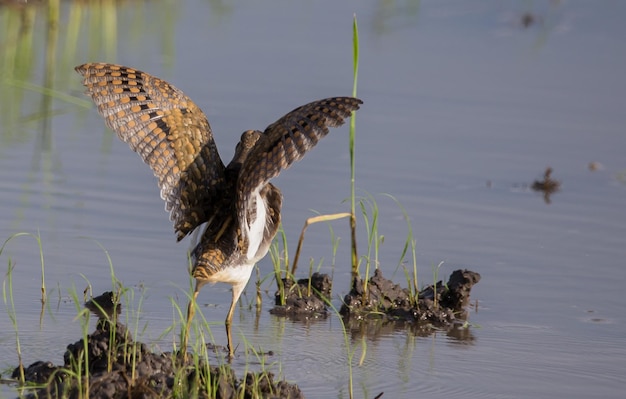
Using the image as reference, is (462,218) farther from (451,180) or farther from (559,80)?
(559,80)

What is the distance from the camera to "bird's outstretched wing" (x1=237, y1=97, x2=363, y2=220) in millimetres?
6445

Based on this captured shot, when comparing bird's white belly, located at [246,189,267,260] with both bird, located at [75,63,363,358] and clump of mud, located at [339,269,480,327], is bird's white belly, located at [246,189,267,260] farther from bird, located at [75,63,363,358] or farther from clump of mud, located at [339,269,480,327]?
clump of mud, located at [339,269,480,327]

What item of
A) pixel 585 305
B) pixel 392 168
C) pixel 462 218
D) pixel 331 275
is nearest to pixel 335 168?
pixel 392 168

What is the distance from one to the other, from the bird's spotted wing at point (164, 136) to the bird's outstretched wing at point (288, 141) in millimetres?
473

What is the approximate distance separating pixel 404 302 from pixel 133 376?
2478 millimetres

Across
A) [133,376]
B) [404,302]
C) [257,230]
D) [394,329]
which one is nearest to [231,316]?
[257,230]

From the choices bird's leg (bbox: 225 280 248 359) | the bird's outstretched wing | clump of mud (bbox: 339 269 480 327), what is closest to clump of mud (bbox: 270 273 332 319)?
clump of mud (bbox: 339 269 480 327)

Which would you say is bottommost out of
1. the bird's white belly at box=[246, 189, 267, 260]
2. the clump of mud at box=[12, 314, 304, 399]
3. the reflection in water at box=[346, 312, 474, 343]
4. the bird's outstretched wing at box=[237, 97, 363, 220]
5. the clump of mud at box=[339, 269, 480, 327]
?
the clump of mud at box=[12, 314, 304, 399]

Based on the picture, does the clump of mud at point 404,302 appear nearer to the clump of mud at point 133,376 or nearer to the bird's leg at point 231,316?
the bird's leg at point 231,316

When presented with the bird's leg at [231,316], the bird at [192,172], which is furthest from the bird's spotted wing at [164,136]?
the bird's leg at [231,316]

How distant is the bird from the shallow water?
0.49 metres

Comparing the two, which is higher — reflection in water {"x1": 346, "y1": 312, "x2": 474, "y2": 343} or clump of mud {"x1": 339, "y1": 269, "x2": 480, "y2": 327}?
clump of mud {"x1": 339, "y1": 269, "x2": 480, "y2": 327}

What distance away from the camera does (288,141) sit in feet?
21.3

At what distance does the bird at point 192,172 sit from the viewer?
22.7ft
